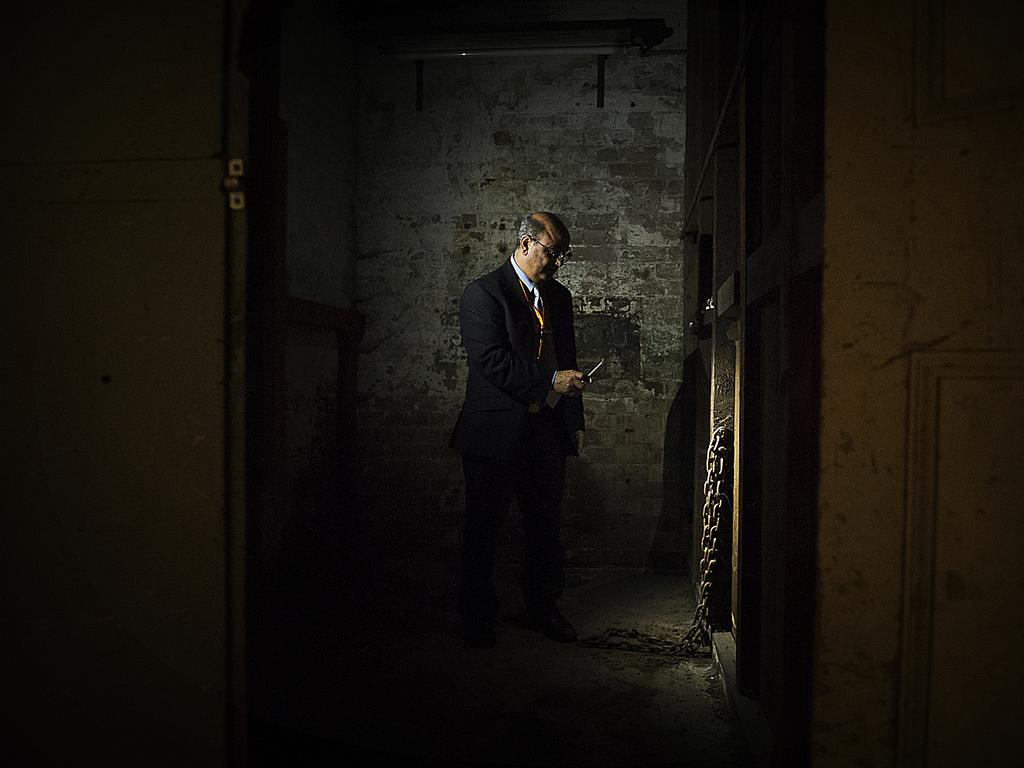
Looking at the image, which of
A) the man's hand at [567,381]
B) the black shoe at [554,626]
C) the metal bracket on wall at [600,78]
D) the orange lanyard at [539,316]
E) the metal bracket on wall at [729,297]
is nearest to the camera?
the metal bracket on wall at [729,297]

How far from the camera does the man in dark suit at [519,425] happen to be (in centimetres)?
299

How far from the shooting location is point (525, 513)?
3.17m

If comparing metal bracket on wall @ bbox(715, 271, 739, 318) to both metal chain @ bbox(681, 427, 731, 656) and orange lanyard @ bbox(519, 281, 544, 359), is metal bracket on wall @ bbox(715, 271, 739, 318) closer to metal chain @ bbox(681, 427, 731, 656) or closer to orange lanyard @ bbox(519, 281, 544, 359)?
metal chain @ bbox(681, 427, 731, 656)

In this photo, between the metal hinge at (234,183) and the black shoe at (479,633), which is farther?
the black shoe at (479,633)

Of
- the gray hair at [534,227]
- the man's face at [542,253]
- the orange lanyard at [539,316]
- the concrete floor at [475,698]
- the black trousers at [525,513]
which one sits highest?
the gray hair at [534,227]

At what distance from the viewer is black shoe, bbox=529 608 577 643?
3.11 metres

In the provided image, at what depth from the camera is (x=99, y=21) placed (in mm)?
1411

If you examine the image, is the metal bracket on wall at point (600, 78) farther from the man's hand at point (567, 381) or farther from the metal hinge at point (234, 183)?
the metal hinge at point (234, 183)

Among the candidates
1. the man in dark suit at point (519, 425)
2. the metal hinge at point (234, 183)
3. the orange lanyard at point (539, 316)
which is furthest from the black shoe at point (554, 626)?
the metal hinge at point (234, 183)

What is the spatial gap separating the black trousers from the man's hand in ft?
0.63

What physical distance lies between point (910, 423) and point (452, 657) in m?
2.23

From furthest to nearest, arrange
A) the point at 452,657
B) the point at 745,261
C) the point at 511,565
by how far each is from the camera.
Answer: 1. the point at 511,565
2. the point at 452,657
3. the point at 745,261

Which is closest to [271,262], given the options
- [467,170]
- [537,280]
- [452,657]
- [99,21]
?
[99,21]

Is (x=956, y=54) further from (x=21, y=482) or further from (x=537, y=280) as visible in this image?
(x=537, y=280)
